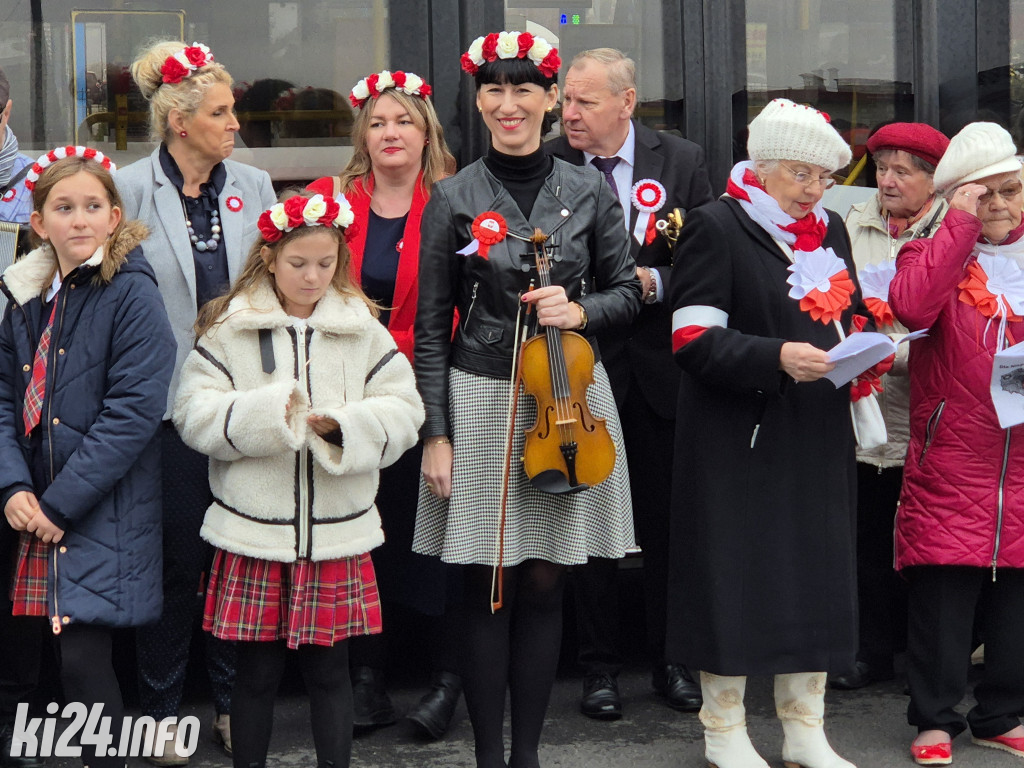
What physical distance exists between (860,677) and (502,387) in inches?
76.5

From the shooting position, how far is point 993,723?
429cm

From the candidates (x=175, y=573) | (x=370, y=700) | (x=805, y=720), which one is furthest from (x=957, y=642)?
(x=175, y=573)

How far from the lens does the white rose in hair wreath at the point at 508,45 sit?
151 inches

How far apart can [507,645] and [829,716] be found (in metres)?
1.39

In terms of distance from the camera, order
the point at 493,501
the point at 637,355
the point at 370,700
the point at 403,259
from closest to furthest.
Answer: the point at 493,501 < the point at 403,259 < the point at 370,700 < the point at 637,355

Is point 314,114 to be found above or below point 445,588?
above

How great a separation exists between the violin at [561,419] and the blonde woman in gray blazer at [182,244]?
107cm

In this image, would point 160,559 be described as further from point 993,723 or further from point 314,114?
point 993,723

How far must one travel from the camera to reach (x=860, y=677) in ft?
16.0

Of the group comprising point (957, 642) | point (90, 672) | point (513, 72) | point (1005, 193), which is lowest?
point (957, 642)

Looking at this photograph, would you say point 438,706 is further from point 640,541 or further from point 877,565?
point 877,565

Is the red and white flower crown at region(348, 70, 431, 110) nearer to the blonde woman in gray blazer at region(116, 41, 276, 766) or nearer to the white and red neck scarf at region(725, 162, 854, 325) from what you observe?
the blonde woman in gray blazer at region(116, 41, 276, 766)

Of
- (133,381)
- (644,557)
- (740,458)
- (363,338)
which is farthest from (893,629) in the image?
(133,381)

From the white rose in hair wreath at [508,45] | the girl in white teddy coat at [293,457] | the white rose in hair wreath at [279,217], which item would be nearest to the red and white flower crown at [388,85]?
the white rose in hair wreath at [508,45]
